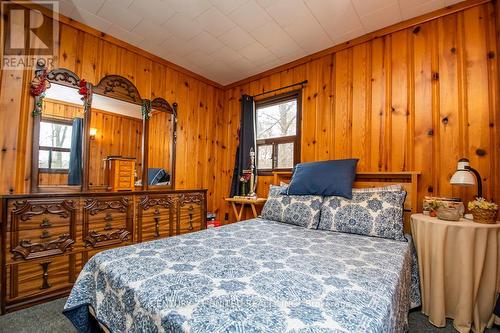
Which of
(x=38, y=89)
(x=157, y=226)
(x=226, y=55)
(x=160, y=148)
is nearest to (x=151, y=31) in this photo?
(x=226, y=55)

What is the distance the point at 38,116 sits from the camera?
6.54 feet

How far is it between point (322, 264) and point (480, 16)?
2424 millimetres

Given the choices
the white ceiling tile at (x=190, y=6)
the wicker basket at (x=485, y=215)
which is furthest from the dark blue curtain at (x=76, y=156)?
the wicker basket at (x=485, y=215)

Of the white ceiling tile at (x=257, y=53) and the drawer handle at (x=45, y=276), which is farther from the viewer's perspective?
the white ceiling tile at (x=257, y=53)

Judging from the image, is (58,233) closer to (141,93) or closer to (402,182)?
(141,93)

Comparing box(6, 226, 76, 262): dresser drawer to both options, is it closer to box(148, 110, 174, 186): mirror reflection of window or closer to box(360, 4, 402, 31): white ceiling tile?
box(148, 110, 174, 186): mirror reflection of window

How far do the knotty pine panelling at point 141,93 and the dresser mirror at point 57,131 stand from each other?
0.20 feet

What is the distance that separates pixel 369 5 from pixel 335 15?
28 centimetres

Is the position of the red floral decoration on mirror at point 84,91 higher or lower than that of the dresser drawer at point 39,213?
higher

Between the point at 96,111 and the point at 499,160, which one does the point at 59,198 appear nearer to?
the point at 96,111

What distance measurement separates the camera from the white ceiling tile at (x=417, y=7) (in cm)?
192

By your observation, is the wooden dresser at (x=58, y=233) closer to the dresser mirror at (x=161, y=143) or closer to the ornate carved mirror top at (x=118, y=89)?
the dresser mirror at (x=161, y=143)

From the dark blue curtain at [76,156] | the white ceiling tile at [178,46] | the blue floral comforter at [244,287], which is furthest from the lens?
the white ceiling tile at [178,46]

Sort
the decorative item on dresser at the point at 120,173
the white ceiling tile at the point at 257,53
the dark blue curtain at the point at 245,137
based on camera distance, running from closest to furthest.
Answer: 1. the decorative item on dresser at the point at 120,173
2. the white ceiling tile at the point at 257,53
3. the dark blue curtain at the point at 245,137
